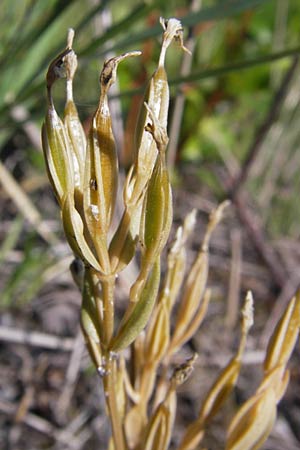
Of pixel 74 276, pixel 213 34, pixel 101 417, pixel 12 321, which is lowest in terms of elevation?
pixel 101 417

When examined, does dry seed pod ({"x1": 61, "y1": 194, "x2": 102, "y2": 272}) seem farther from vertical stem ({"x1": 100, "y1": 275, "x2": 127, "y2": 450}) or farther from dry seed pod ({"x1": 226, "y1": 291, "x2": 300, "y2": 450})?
dry seed pod ({"x1": 226, "y1": 291, "x2": 300, "y2": 450})

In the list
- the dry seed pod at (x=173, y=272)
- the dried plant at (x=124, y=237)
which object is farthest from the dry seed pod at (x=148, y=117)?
the dry seed pod at (x=173, y=272)

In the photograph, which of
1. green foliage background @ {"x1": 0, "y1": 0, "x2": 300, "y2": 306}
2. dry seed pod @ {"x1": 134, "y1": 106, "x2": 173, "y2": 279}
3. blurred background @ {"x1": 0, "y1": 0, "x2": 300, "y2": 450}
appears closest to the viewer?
dry seed pod @ {"x1": 134, "y1": 106, "x2": 173, "y2": 279}

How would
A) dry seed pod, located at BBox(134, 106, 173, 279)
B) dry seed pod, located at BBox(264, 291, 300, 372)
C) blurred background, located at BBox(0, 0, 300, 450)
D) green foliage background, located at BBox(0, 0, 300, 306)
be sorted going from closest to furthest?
dry seed pod, located at BBox(134, 106, 173, 279) < dry seed pod, located at BBox(264, 291, 300, 372) < blurred background, located at BBox(0, 0, 300, 450) < green foliage background, located at BBox(0, 0, 300, 306)

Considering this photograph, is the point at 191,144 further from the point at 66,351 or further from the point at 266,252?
the point at 66,351

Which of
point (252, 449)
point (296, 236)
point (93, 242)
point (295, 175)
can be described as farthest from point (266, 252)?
point (93, 242)

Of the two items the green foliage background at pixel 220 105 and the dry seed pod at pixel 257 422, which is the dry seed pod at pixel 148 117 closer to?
the dry seed pod at pixel 257 422

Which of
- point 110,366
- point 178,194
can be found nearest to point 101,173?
point 110,366

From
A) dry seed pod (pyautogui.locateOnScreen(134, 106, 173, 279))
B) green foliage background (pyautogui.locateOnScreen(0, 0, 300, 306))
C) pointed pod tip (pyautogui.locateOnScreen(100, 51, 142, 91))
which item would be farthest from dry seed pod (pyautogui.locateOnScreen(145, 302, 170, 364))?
green foliage background (pyautogui.locateOnScreen(0, 0, 300, 306))
